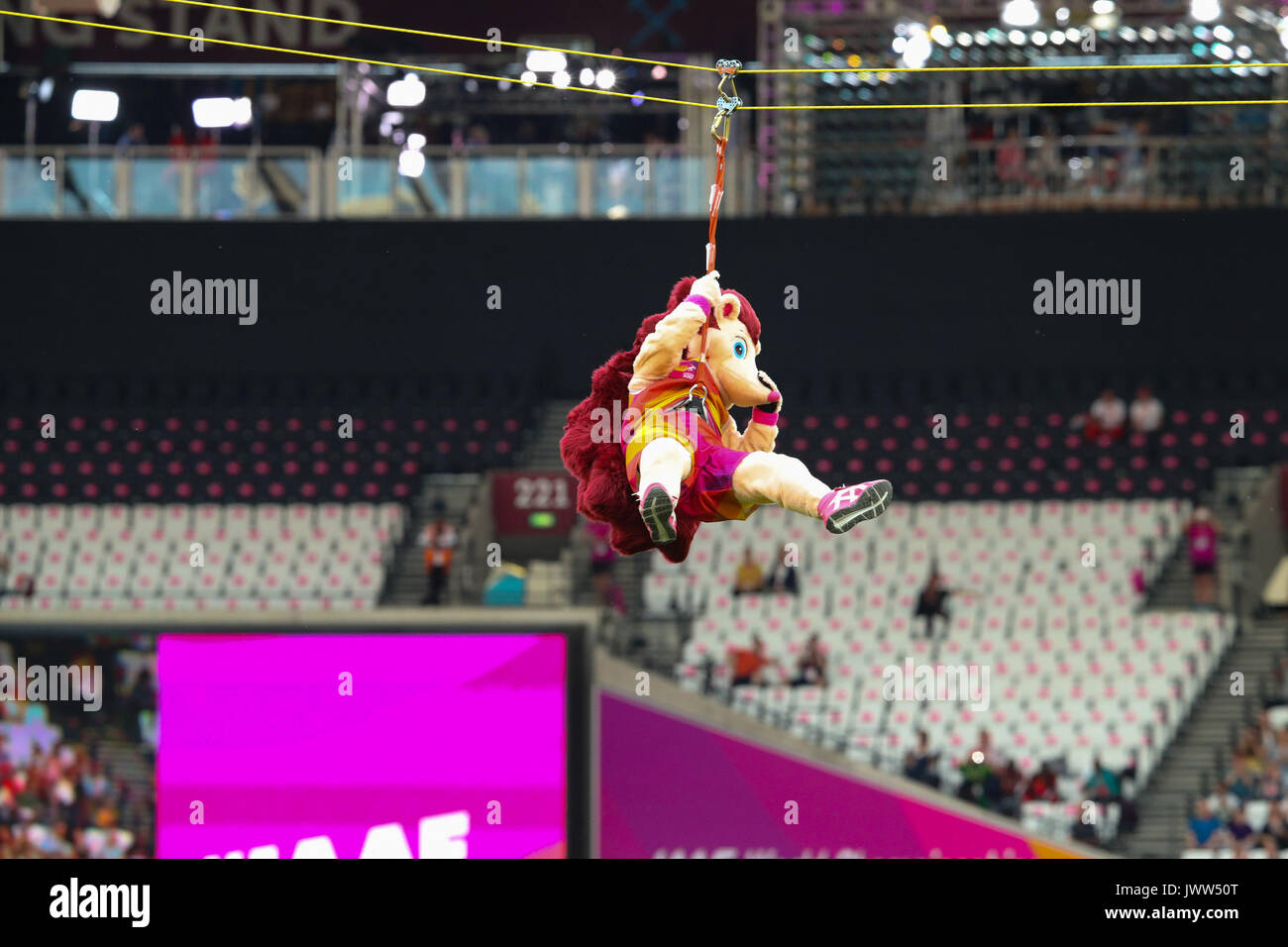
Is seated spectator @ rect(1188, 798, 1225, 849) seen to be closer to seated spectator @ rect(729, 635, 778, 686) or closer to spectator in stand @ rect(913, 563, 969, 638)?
spectator in stand @ rect(913, 563, 969, 638)

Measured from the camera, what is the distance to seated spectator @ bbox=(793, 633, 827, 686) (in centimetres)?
1193

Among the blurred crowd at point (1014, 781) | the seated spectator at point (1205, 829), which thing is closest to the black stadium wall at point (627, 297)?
the blurred crowd at point (1014, 781)

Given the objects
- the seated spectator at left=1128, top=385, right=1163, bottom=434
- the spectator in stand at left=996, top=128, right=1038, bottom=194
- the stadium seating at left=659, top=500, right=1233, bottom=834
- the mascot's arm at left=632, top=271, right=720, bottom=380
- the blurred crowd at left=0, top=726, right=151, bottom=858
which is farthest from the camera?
the spectator in stand at left=996, top=128, right=1038, bottom=194

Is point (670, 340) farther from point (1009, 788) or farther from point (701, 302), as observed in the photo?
point (1009, 788)

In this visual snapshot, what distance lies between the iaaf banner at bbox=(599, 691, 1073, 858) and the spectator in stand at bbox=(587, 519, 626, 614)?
47.8 inches

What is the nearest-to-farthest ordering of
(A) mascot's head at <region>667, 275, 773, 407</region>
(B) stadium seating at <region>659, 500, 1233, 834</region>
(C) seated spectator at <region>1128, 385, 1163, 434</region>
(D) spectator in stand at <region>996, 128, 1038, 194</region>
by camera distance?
(A) mascot's head at <region>667, 275, 773, 407</region>, (B) stadium seating at <region>659, 500, 1233, 834</region>, (C) seated spectator at <region>1128, 385, 1163, 434</region>, (D) spectator in stand at <region>996, 128, 1038, 194</region>

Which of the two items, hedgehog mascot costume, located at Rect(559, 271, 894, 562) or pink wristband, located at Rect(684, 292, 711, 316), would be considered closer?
hedgehog mascot costume, located at Rect(559, 271, 894, 562)

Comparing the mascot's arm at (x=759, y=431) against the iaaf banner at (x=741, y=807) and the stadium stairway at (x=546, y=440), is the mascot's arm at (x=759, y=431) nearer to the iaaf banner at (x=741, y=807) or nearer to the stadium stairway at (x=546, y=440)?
the iaaf banner at (x=741, y=807)

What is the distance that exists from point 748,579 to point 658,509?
6.68 metres

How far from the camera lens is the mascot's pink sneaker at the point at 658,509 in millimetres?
5844

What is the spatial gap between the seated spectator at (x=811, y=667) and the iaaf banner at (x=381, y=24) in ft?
17.7

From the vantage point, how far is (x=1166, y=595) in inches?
494

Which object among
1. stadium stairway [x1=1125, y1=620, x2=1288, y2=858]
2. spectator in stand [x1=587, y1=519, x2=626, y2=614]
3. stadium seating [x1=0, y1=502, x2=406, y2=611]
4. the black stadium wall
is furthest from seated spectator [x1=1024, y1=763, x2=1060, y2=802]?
stadium seating [x1=0, y1=502, x2=406, y2=611]

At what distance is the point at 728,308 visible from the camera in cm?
654
